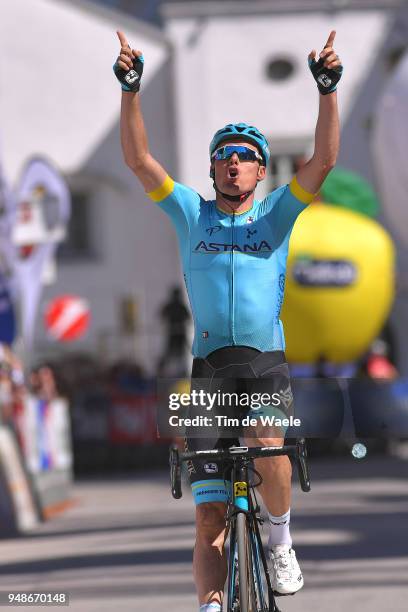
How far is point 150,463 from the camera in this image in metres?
22.9

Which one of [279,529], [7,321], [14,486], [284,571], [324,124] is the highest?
[324,124]

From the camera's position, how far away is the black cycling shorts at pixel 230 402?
5500 millimetres

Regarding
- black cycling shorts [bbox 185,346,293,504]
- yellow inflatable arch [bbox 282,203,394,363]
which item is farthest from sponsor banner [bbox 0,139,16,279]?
black cycling shorts [bbox 185,346,293,504]

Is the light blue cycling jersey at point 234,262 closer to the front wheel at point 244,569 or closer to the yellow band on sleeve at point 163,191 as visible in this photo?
the yellow band on sleeve at point 163,191

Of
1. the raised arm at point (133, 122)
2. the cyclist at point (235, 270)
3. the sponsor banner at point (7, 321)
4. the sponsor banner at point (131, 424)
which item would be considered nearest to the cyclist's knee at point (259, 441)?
the cyclist at point (235, 270)

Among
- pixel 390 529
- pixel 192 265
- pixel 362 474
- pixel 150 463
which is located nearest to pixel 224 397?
pixel 192 265

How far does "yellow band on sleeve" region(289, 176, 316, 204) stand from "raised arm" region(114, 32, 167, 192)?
484mm

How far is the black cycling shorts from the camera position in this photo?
5.50 metres

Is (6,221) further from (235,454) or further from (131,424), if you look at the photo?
(235,454)

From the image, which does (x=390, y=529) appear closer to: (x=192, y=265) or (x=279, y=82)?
(x=192, y=265)

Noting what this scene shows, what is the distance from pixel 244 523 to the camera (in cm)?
542

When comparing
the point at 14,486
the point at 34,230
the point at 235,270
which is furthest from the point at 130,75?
the point at 34,230

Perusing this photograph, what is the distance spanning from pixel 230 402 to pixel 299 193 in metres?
0.87

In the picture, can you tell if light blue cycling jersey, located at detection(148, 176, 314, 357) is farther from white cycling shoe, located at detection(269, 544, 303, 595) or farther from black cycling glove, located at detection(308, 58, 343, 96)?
white cycling shoe, located at detection(269, 544, 303, 595)
